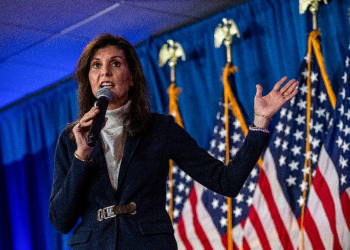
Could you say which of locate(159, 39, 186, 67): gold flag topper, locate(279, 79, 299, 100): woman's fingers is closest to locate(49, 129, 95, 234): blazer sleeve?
locate(279, 79, 299, 100): woman's fingers

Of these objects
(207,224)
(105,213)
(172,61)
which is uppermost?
(172,61)

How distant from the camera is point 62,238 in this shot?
18.4ft

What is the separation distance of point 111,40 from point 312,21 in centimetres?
202

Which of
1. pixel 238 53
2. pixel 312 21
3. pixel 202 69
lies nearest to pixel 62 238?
pixel 202 69

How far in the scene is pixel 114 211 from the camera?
153cm

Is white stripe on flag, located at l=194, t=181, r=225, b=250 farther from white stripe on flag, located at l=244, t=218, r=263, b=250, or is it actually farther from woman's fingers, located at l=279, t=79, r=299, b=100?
woman's fingers, located at l=279, t=79, r=299, b=100

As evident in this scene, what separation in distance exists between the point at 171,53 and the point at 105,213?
299 cm

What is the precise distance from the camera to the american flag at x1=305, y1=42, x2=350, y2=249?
10.2 feet

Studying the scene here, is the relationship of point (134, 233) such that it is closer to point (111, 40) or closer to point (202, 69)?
point (111, 40)

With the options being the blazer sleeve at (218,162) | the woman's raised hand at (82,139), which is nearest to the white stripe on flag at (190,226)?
the blazer sleeve at (218,162)

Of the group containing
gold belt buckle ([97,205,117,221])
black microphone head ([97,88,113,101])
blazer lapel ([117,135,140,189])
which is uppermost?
black microphone head ([97,88,113,101])

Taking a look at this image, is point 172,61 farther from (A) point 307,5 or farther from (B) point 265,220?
(B) point 265,220

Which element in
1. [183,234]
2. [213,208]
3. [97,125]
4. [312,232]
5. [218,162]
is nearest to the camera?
[97,125]

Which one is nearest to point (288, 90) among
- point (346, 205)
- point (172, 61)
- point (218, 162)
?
point (218, 162)
